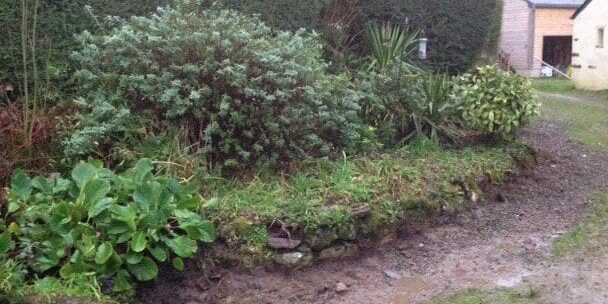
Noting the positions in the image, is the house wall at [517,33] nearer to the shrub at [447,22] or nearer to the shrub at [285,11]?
the shrub at [447,22]

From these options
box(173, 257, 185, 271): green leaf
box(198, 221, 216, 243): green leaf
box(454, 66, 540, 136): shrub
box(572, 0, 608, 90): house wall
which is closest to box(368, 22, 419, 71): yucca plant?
box(454, 66, 540, 136): shrub

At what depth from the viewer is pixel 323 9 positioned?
910cm

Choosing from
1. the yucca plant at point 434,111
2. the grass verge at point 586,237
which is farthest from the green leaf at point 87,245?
the yucca plant at point 434,111

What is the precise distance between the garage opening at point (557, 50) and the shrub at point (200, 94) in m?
24.4

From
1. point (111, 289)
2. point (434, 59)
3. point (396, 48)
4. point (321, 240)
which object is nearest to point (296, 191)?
point (321, 240)

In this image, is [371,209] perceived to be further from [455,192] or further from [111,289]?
[111,289]

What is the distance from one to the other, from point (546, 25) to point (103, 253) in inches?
1021

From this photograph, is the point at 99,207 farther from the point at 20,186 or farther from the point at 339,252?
the point at 339,252

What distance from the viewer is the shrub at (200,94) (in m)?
5.58

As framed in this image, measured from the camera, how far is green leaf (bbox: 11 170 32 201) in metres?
4.46

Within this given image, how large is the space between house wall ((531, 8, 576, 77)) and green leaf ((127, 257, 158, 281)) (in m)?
24.7

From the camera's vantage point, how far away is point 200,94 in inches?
221

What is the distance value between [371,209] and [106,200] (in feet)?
6.86

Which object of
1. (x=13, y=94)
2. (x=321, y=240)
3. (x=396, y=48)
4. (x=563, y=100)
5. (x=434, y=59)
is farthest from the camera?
(x=563, y=100)
